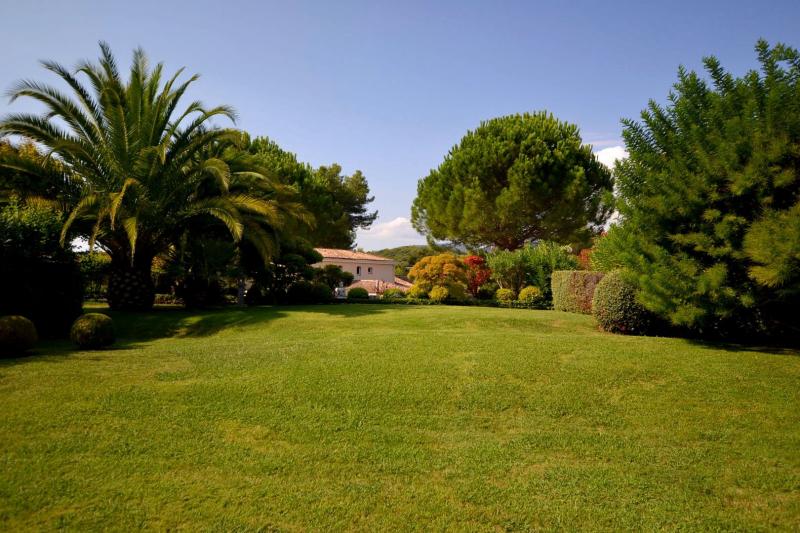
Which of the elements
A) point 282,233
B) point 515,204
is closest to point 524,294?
point 515,204

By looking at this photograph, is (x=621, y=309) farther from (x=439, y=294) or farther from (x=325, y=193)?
(x=325, y=193)

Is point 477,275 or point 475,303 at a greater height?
point 477,275

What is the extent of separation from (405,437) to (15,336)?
8.32 metres

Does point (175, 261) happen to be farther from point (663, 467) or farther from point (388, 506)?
point (663, 467)

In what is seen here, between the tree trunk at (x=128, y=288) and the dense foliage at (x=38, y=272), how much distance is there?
311 cm

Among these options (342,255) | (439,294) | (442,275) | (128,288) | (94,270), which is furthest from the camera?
(342,255)

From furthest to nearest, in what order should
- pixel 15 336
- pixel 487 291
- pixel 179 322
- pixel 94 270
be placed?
1. pixel 487 291
2. pixel 94 270
3. pixel 179 322
4. pixel 15 336

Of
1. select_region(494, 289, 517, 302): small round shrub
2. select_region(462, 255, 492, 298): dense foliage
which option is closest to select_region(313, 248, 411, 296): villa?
select_region(462, 255, 492, 298): dense foliage

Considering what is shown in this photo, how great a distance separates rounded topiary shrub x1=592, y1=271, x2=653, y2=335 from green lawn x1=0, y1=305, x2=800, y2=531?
1661 mm

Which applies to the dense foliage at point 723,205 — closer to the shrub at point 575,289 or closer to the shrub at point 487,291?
the shrub at point 575,289

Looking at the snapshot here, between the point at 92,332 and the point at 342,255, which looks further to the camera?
the point at 342,255

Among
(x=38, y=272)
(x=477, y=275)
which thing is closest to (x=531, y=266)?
(x=477, y=275)

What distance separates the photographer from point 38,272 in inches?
488

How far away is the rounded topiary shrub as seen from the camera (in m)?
11.4
